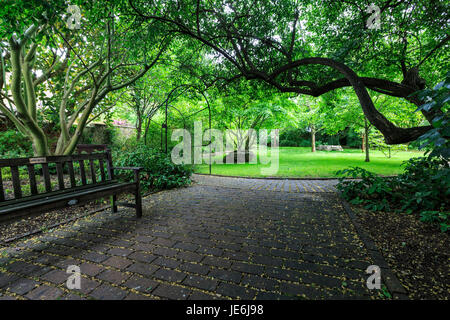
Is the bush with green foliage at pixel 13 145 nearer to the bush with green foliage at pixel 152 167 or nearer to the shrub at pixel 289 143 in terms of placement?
the bush with green foliage at pixel 152 167

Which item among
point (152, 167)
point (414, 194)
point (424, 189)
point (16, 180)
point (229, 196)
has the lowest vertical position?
point (229, 196)

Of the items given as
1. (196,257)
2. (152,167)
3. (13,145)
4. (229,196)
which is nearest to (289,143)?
(229,196)

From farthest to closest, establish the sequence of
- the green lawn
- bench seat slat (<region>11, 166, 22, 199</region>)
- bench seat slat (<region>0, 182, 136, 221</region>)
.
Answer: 1. the green lawn
2. bench seat slat (<region>11, 166, 22, 199</region>)
3. bench seat slat (<region>0, 182, 136, 221</region>)

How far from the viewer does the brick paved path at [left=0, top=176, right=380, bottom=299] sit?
1.68 metres

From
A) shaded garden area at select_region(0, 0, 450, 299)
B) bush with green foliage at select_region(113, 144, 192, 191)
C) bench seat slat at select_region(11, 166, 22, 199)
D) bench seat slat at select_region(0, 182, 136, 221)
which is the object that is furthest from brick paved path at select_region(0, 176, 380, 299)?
bush with green foliage at select_region(113, 144, 192, 191)

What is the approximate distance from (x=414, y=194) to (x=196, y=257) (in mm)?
4401

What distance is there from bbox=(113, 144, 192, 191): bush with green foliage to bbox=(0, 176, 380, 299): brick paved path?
6.38 ft

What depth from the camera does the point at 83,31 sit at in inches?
208
